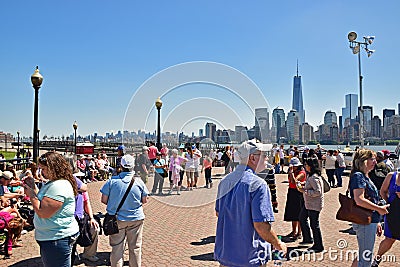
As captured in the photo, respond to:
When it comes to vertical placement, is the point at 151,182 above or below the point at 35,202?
below

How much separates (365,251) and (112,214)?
3.26m

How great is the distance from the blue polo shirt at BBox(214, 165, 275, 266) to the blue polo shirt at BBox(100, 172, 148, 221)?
1.92m

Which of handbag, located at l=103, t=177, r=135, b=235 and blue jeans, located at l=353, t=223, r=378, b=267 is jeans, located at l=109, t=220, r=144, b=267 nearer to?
handbag, located at l=103, t=177, r=135, b=235

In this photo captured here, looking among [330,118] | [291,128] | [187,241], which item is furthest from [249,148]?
[330,118]

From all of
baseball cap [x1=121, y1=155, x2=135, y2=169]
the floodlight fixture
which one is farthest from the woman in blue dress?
the floodlight fixture

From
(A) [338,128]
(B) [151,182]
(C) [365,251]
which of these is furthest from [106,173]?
(A) [338,128]

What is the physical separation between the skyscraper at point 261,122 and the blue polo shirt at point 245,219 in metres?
3.45

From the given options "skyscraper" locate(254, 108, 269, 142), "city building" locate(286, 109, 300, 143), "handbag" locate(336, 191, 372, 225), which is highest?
"city building" locate(286, 109, 300, 143)

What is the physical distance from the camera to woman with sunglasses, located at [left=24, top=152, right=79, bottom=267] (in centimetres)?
363

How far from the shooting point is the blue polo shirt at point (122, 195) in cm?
486

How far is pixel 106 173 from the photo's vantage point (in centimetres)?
1964

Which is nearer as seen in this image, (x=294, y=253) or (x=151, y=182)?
(x=294, y=253)

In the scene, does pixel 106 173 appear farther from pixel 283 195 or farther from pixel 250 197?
pixel 250 197

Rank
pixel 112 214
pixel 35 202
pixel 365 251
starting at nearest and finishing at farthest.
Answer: pixel 35 202, pixel 365 251, pixel 112 214
